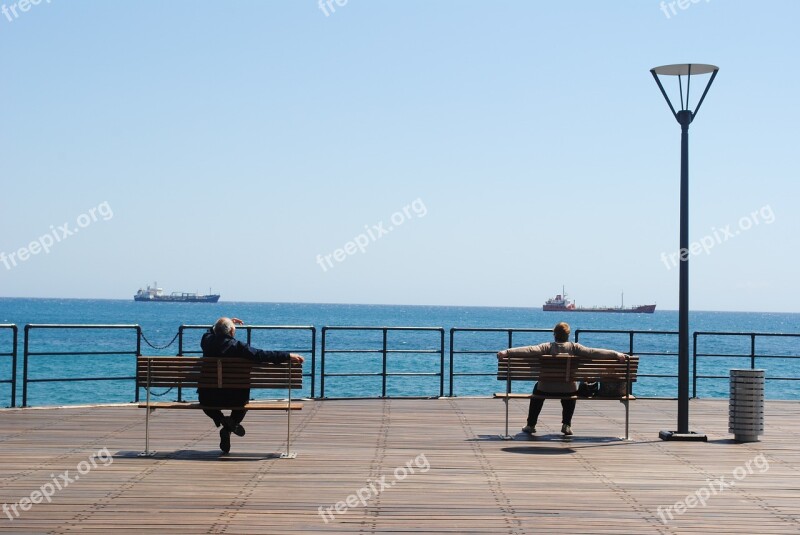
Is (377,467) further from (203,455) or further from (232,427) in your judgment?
(203,455)

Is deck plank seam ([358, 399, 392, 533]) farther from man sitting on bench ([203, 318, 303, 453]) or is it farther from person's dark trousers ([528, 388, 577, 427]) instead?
person's dark trousers ([528, 388, 577, 427])

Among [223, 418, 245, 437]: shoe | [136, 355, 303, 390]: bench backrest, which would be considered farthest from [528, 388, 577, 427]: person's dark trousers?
[223, 418, 245, 437]: shoe

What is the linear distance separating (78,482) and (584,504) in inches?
143

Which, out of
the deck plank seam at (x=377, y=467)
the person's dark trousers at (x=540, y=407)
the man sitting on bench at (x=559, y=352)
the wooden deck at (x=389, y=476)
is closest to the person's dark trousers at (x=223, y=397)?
the wooden deck at (x=389, y=476)

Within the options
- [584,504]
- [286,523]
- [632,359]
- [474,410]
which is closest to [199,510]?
[286,523]

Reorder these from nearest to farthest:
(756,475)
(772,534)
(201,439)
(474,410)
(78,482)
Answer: (772,534) → (78,482) → (756,475) → (201,439) → (474,410)

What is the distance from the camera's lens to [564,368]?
36.5 feet

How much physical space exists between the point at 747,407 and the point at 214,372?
537cm

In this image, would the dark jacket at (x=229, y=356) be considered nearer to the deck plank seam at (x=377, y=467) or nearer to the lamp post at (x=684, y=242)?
the deck plank seam at (x=377, y=467)

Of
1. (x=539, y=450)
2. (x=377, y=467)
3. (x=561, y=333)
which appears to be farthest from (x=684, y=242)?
(x=377, y=467)

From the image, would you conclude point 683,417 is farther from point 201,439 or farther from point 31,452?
point 31,452

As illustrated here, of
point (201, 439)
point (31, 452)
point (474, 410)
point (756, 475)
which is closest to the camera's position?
point (756, 475)

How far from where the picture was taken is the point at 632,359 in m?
11.1

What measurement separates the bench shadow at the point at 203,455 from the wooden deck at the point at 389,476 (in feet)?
0.06
